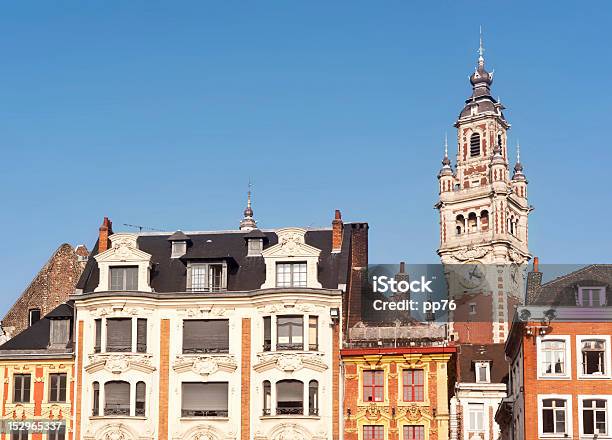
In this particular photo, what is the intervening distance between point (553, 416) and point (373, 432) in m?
10.6

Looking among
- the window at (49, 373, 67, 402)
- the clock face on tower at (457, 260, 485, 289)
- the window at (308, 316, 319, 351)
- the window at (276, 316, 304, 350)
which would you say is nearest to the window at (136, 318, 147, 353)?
the window at (49, 373, 67, 402)

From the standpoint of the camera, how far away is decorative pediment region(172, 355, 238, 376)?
69.3 metres

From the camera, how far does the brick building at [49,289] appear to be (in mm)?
84000

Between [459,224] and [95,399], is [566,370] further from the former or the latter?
[459,224]

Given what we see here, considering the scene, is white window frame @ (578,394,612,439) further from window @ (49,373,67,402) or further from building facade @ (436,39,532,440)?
building facade @ (436,39,532,440)

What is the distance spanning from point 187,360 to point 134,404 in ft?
12.6

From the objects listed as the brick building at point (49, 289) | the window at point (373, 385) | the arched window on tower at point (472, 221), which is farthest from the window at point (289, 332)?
the arched window on tower at point (472, 221)

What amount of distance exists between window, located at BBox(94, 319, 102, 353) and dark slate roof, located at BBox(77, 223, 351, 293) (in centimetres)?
259

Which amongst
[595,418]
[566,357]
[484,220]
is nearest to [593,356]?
[566,357]

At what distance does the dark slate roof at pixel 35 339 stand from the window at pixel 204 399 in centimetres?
790

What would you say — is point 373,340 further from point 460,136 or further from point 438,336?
point 460,136

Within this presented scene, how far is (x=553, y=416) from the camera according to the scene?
206ft

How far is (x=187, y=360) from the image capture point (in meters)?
69.6

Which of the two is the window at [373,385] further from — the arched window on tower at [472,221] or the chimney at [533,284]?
the arched window on tower at [472,221]
